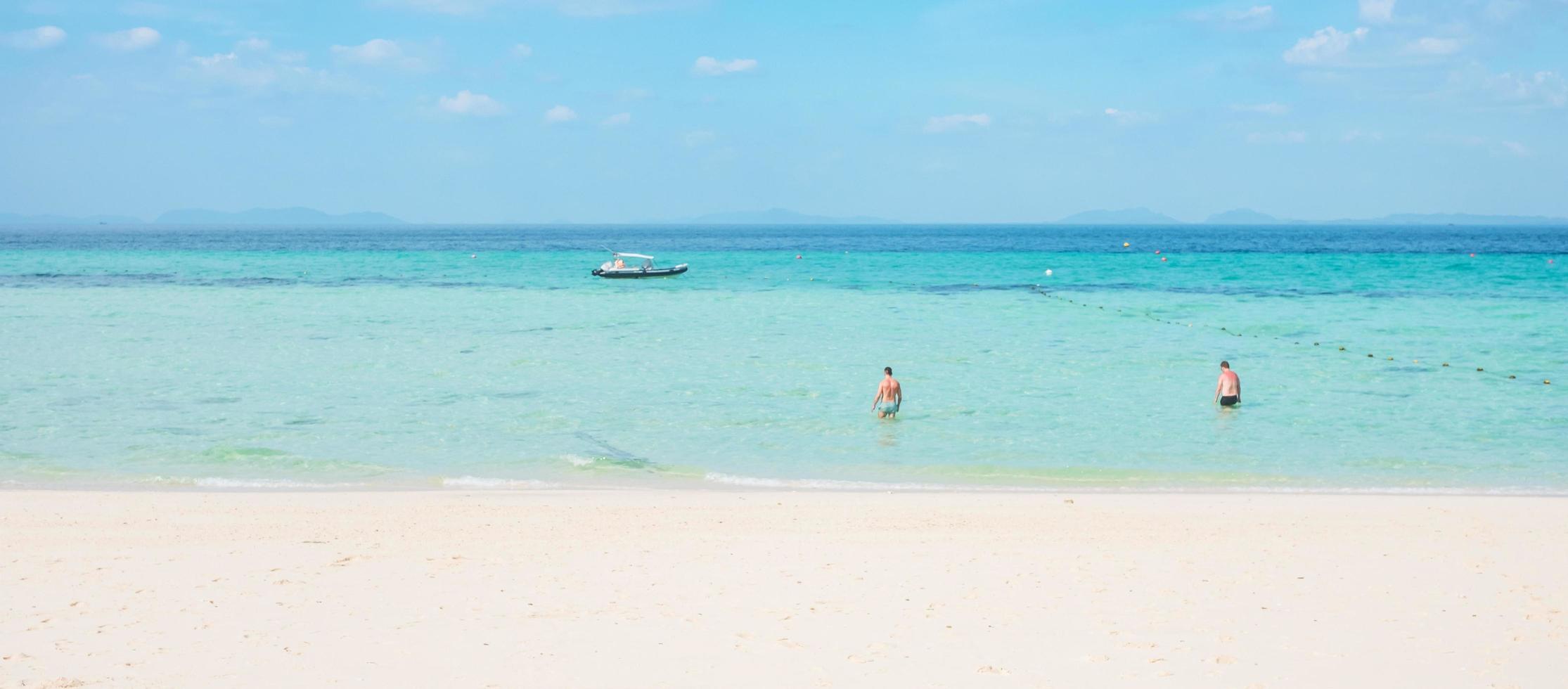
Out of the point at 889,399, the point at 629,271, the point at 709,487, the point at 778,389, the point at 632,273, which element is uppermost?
the point at 629,271

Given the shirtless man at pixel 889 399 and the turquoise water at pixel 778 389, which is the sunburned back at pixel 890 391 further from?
the turquoise water at pixel 778 389

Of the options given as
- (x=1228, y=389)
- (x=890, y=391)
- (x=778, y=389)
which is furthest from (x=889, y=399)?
(x=1228, y=389)

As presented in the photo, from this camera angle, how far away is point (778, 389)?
21.4 m

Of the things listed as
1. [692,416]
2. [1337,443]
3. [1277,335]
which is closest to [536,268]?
[1277,335]

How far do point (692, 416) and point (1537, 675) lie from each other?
13.0 metres

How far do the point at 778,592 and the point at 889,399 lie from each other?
9759mm

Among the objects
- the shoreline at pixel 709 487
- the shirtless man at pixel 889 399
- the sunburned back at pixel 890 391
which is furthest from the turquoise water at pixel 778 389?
the sunburned back at pixel 890 391

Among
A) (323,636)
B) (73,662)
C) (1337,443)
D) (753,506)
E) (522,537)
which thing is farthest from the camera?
(1337,443)

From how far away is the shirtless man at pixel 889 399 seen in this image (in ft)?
60.4

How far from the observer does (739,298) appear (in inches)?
1801

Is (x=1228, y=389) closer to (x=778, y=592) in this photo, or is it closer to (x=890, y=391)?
(x=890, y=391)

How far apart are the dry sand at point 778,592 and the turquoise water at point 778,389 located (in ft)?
8.28

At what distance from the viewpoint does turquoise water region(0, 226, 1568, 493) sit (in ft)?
49.0

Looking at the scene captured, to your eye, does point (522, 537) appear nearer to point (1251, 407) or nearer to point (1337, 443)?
point (1337, 443)
